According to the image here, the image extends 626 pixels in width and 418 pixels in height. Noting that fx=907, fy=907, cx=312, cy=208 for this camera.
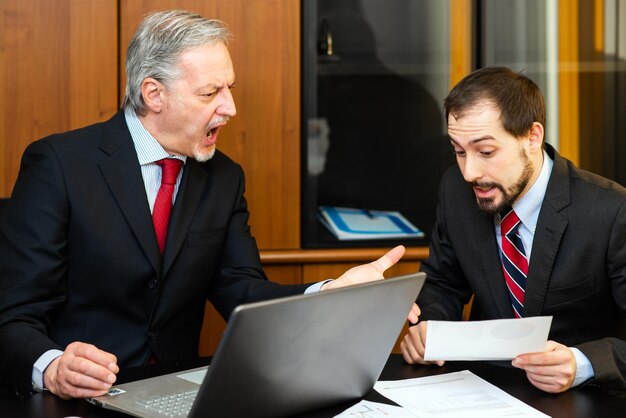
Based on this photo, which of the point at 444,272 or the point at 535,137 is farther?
the point at 444,272

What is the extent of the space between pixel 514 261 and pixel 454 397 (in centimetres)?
65

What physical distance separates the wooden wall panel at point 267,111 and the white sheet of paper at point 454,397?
1427 mm

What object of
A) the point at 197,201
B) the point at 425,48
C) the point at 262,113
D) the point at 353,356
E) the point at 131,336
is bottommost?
the point at 131,336

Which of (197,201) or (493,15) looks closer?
(197,201)

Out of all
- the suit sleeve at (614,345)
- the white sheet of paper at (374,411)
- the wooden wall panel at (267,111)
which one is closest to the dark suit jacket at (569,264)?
the suit sleeve at (614,345)

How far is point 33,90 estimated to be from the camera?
3.00m

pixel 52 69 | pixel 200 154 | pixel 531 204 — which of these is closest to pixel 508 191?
pixel 531 204

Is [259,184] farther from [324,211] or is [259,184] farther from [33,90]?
[33,90]

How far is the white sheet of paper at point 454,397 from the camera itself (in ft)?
5.45

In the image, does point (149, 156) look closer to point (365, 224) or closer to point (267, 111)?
point (267, 111)

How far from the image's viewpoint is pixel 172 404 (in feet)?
5.39

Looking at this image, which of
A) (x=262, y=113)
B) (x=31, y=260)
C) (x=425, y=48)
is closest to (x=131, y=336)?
Result: (x=31, y=260)

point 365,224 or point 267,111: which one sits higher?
point 267,111

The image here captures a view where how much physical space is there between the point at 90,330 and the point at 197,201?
44cm
